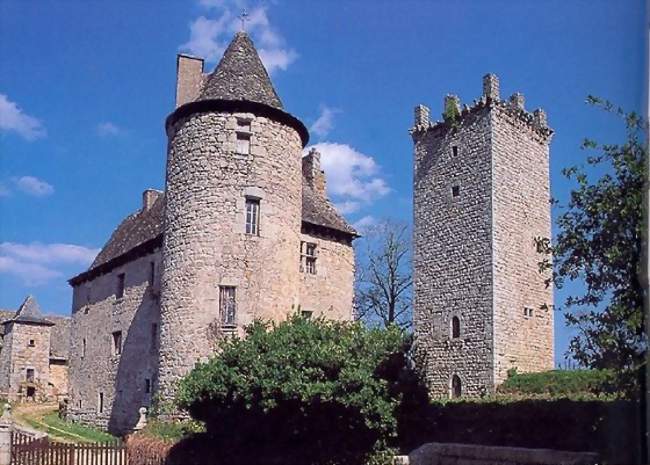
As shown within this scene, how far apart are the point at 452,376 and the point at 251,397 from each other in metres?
16.1

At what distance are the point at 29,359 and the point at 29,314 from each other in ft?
10.3

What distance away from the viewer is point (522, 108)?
32.2 metres

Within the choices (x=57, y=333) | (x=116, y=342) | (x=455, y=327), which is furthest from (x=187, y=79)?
(x=57, y=333)

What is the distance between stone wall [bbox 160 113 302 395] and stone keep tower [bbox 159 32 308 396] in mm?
29

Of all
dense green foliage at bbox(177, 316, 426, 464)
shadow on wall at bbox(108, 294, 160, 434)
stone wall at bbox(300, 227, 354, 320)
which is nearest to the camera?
dense green foliage at bbox(177, 316, 426, 464)

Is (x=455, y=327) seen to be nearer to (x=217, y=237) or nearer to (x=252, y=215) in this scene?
(x=252, y=215)

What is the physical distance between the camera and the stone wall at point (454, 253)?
2945cm

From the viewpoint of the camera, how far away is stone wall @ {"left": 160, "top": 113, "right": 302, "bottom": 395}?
2086cm

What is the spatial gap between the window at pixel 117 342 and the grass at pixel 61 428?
3193 millimetres

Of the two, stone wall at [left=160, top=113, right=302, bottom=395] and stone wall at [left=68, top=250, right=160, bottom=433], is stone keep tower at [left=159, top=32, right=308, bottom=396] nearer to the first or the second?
stone wall at [left=160, top=113, right=302, bottom=395]

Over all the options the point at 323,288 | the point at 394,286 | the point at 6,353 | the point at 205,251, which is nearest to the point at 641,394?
the point at 205,251

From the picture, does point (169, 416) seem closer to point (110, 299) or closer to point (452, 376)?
point (110, 299)

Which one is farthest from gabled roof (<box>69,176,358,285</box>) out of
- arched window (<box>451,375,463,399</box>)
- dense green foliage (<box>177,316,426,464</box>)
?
dense green foliage (<box>177,316,426,464</box>)

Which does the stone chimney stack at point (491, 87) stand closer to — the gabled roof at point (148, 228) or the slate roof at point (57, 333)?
the gabled roof at point (148, 228)
